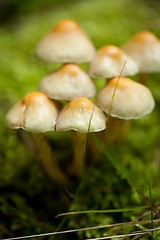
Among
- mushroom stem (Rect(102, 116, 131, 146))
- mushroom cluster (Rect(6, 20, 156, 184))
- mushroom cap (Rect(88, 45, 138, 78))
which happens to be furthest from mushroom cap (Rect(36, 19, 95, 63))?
mushroom stem (Rect(102, 116, 131, 146))

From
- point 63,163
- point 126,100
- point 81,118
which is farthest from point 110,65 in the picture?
point 63,163

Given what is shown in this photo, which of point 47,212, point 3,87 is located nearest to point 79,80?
point 47,212

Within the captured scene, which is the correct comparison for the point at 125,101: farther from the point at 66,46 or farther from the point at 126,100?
the point at 66,46

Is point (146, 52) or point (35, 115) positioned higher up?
point (146, 52)

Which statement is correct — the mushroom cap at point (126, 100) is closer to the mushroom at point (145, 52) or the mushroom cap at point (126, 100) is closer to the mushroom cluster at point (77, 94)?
the mushroom cluster at point (77, 94)

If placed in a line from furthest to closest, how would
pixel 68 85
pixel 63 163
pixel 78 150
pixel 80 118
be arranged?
pixel 63 163, pixel 78 150, pixel 68 85, pixel 80 118

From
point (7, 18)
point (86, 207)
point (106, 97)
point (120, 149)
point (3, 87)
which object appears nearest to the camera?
point (106, 97)

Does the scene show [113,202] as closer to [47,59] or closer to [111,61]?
[111,61]
